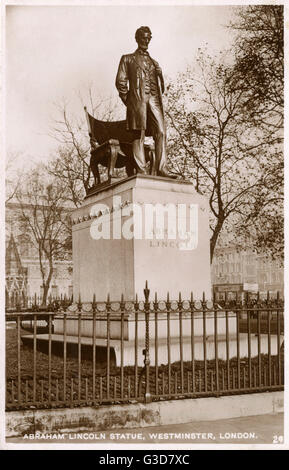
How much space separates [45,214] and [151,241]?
1415 cm

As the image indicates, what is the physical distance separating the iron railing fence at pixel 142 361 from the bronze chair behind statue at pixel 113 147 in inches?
109

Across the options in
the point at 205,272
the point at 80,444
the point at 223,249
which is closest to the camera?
the point at 80,444

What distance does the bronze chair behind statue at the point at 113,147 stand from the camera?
32.9ft

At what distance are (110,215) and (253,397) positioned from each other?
3.96 m

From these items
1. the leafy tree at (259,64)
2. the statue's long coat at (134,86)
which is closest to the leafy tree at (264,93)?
the leafy tree at (259,64)

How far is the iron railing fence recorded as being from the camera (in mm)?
6014

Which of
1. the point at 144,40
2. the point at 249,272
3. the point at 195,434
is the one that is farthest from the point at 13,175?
the point at 195,434

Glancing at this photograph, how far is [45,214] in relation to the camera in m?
22.2

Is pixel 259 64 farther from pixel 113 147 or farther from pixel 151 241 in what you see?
Result: pixel 151 241

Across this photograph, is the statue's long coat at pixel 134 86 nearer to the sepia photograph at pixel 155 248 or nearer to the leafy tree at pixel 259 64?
the sepia photograph at pixel 155 248

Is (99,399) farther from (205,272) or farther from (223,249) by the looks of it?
(223,249)

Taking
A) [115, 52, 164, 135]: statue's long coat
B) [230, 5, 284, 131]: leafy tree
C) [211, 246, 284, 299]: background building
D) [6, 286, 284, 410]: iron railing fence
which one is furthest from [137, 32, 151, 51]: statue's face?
[211, 246, 284, 299]: background building
